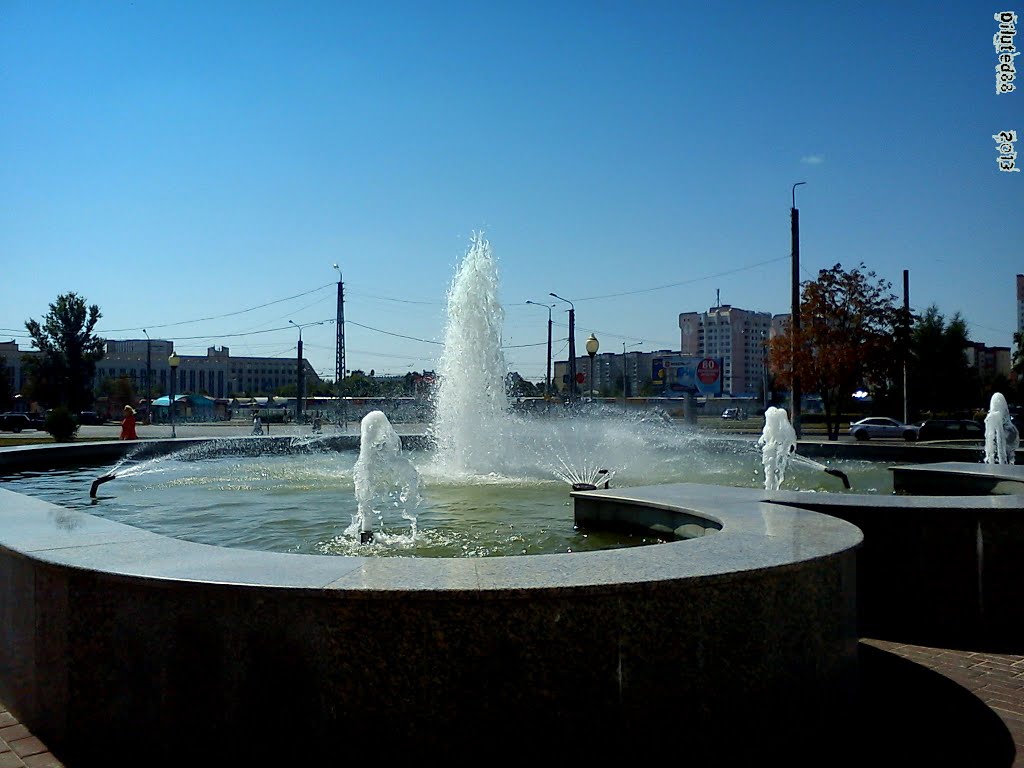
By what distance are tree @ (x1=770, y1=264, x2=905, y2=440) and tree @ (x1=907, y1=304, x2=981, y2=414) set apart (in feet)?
82.9

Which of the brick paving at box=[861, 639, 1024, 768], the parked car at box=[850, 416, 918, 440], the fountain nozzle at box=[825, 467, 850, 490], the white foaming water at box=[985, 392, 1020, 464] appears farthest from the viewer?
the parked car at box=[850, 416, 918, 440]

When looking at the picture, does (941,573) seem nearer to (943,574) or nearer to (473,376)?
(943,574)

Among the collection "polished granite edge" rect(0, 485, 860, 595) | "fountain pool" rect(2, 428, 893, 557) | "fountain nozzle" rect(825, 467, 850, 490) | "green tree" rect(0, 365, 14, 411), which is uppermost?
"green tree" rect(0, 365, 14, 411)

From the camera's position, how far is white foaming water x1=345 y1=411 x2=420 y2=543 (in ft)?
25.5

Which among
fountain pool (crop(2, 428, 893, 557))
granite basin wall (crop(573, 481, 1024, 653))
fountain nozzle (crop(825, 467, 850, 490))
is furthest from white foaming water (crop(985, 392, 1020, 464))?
granite basin wall (crop(573, 481, 1024, 653))

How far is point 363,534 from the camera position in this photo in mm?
6945

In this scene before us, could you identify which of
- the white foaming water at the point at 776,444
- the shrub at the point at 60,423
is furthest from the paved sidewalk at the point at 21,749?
the shrub at the point at 60,423

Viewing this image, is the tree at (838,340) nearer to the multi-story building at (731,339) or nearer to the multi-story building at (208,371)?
the multi-story building at (731,339)

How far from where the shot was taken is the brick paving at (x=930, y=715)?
3721 millimetres

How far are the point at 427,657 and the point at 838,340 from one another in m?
28.0

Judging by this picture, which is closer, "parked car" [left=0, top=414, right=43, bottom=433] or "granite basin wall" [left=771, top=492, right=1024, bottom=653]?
"granite basin wall" [left=771, top=492, right=1024, bottom=653]

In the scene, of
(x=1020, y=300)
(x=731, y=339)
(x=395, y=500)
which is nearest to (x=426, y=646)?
(x=395, y=500)

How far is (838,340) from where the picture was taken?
93.8ft

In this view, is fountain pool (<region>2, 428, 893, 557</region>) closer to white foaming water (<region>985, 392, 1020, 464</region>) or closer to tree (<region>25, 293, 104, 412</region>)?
white foaming water (<region>985, 392, 1020, 464</region>)
